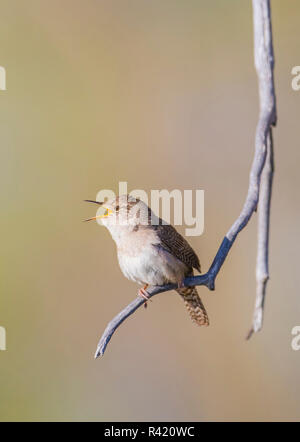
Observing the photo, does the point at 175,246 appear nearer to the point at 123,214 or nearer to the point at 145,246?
the point at 145,246

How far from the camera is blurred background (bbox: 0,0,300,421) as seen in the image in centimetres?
544

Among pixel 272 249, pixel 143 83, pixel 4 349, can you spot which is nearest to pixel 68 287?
pixel 4 349

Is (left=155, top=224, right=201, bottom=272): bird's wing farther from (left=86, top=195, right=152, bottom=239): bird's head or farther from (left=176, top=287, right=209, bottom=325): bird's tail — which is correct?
(left=176, top=287, right=209, bottom=325): bird's tail

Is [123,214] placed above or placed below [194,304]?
above

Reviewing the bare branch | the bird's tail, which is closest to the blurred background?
the bird's tail

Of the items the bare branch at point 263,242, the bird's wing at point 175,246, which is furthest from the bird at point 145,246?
the bare branch at point 263,242

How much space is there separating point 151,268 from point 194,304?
0.56 m

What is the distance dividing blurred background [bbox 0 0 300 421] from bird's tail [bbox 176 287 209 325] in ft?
5.40

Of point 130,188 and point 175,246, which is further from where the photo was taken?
point 130,188

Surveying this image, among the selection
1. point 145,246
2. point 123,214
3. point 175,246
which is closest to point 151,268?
point 145,246

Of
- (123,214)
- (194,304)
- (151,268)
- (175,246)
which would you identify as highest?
(123,214)

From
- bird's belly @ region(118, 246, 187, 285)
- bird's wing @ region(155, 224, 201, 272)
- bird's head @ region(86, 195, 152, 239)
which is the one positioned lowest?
bird's belly @ region(118, 246, 187, 285)

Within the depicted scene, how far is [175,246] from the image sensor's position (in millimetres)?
3281

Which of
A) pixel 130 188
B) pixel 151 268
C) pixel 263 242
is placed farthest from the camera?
pixel 130 188
